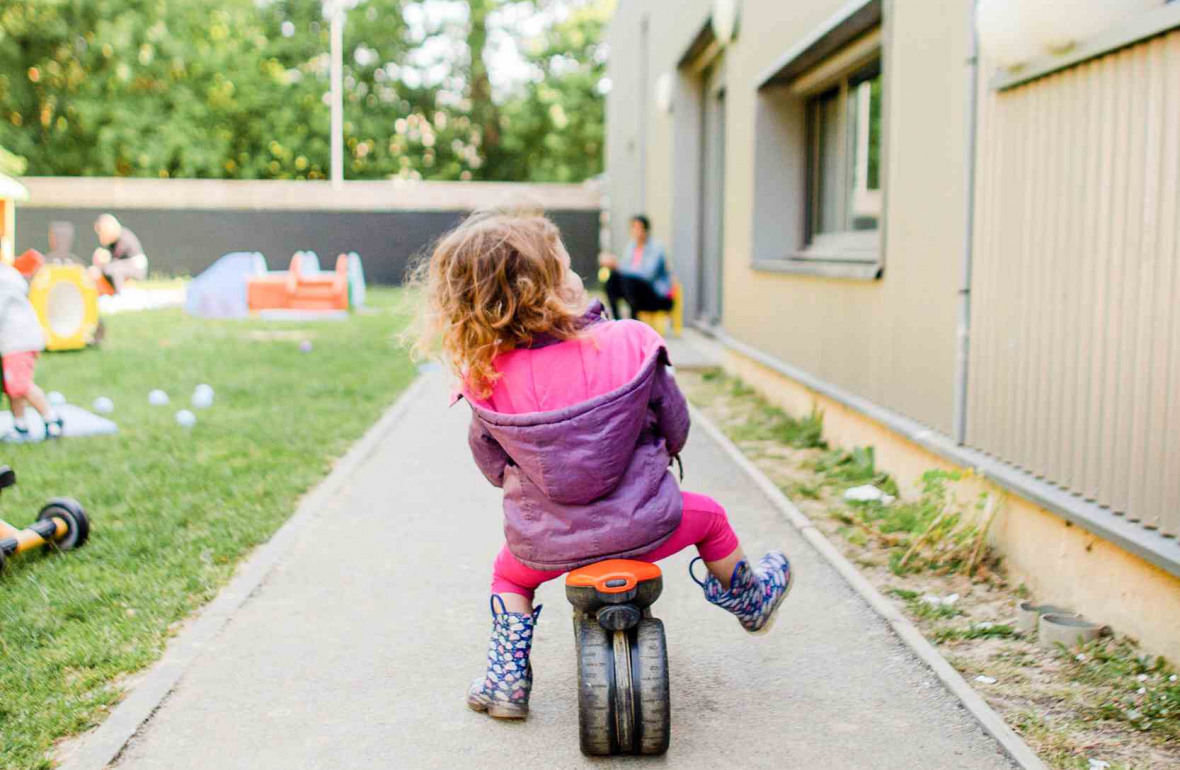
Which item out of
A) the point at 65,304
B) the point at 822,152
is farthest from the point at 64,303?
the point at 822,152

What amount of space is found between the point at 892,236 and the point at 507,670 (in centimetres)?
398

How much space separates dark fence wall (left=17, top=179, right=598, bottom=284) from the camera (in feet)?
85.3

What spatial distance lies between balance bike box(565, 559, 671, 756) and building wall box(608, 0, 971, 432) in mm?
2833

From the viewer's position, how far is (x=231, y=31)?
3844 centimetres

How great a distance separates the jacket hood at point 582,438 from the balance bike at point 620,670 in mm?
226

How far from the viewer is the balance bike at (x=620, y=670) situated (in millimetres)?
3096

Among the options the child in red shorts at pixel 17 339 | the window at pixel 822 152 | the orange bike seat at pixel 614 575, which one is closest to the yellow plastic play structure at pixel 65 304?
the child in red shorts at pixel 17 339

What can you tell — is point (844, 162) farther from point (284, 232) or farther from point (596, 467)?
point (284, 232)

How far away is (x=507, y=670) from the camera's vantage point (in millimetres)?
3383

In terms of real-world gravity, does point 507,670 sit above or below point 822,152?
below

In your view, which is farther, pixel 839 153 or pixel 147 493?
pixel 839 153

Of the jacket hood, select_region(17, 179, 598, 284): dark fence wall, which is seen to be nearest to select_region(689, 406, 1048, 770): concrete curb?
the jacket hood

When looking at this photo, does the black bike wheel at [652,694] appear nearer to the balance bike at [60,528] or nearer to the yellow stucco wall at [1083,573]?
the yellow stucco wall at [1083,573]

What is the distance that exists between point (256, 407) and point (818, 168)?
499 centimetres
